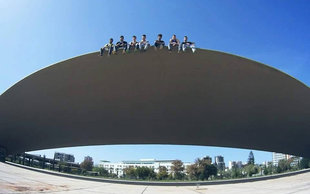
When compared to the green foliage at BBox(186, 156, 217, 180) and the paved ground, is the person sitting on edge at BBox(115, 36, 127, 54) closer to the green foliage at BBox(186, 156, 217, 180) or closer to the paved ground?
the paved ground

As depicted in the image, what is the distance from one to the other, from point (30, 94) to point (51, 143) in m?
7.66

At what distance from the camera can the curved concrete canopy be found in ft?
36.9

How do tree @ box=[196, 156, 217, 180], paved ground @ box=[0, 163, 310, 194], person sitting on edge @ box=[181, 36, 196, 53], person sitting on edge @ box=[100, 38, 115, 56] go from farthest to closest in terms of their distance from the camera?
tree @ box=[196, 156, 217, 180] → person sitting on edge @ box=[100, 38, 115, 56] → person sitting on edge @ box=[181, 36, 196, 53] → paved ground @ box=[0, 163, 310, 194]

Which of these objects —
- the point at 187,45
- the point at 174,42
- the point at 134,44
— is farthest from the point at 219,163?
the point at 134,44

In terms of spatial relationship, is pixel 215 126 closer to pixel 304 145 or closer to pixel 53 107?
pixel 304 145

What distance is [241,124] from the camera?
15602 mm

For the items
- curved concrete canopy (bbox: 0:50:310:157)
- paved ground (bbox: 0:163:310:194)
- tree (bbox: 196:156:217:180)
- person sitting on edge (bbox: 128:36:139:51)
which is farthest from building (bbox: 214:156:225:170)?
person sitting on edge (bbox: 128:36:139:51)

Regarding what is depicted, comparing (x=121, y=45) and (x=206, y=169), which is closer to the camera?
(x=121, y=45)

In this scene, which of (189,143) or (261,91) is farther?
(189,143)

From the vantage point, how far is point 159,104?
14258 millimetres

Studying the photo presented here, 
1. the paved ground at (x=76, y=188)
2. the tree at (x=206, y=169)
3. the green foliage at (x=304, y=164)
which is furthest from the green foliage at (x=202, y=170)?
the paved ground at (x=76, y=188)

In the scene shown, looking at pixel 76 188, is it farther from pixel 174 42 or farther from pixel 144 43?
pixel 174 42

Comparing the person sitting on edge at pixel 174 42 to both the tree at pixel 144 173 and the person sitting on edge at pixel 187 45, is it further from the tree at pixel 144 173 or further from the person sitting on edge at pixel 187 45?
the tree at pixel 144 173

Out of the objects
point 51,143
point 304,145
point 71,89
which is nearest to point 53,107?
point 71,89
